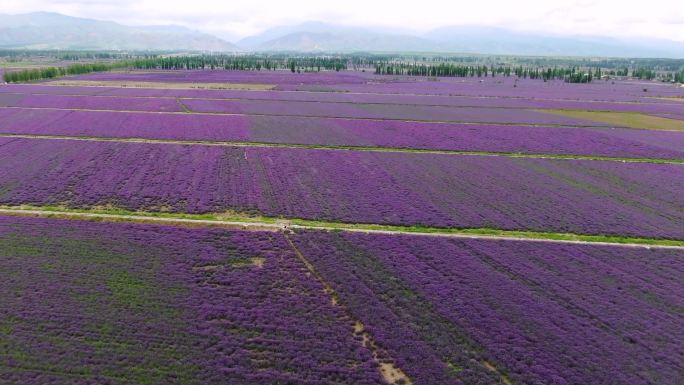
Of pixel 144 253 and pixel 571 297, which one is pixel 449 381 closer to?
pixel 571 297

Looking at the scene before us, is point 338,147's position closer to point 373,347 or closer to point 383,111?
point 383,111

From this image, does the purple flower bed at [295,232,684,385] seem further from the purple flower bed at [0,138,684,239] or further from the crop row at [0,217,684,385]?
the purple flower bed at [0,138,684,239]

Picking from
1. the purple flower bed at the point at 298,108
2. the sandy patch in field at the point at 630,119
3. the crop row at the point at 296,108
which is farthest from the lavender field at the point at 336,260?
the sandy patch in field at the point at 630,119

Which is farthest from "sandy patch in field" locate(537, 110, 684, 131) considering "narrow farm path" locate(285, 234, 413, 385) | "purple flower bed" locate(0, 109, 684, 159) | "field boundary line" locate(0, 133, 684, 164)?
"narrow farm path" locate(285, 234, 413, 385)

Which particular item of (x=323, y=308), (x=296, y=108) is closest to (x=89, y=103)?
(x=296, y=108)

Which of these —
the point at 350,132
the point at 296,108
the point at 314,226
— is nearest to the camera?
the point at 314,226

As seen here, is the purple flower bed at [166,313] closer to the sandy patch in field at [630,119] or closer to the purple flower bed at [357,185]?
the purple flower bed at [357,185]

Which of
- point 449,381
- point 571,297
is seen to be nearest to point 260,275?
point 449,381
